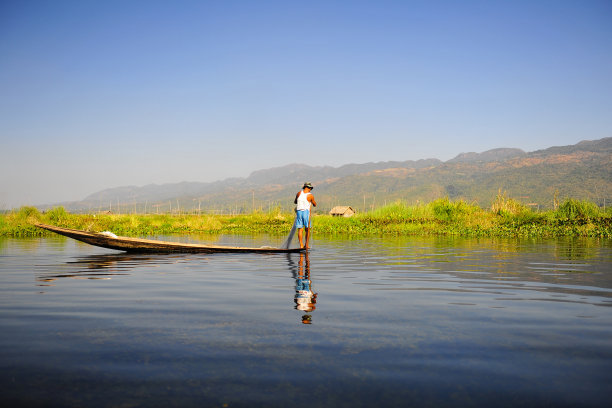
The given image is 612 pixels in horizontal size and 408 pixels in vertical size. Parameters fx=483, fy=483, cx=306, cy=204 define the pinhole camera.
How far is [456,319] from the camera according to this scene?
4.95 meters

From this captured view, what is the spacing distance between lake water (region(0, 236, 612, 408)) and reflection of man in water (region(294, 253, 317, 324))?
4cm

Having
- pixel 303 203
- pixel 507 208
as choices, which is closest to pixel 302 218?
pixel 303 203

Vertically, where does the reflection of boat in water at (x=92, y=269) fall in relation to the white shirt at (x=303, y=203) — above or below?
below

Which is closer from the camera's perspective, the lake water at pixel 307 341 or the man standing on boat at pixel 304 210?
the lake water at pixel 307 341

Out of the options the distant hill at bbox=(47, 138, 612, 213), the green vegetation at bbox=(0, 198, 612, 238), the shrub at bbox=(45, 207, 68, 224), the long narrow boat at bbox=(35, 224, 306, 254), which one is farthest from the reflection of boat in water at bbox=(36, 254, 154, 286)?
the distant hill at bbox=(47, 138, 612, 213)

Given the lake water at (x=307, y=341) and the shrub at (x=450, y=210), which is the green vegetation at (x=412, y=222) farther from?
the lake water at (x=307, y=341)

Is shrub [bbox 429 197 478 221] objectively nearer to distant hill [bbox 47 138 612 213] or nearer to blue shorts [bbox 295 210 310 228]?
blue shorts [bbox 295 210 310 228]

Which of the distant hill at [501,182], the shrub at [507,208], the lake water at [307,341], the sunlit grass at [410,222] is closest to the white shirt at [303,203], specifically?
the lake water at [307,341]

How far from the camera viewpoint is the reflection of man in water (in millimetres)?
5457

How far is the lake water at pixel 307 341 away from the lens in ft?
9.57

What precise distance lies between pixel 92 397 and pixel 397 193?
166728mm

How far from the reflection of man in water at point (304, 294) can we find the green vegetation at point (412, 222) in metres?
16.6

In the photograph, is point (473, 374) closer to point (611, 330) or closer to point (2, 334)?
point (611, 330)

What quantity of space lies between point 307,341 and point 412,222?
2561cm
